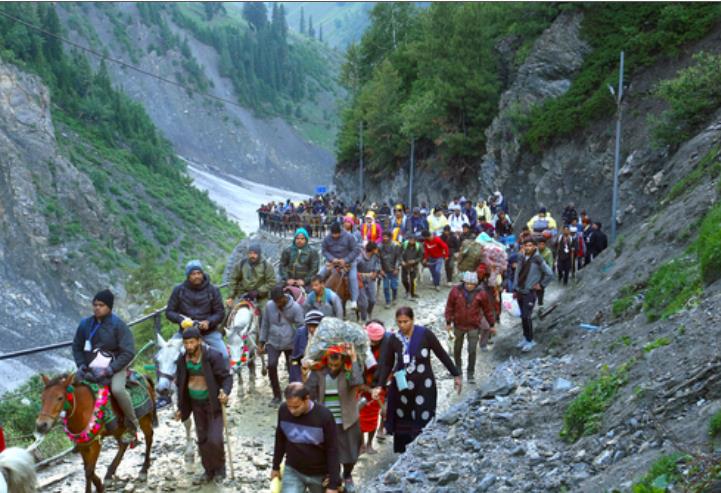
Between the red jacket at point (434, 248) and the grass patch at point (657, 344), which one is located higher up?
the red jacket at point (434, 248)

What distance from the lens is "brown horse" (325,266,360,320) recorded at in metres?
14.9

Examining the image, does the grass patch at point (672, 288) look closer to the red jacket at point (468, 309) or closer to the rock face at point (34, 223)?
the red jacket at point (468, 309)

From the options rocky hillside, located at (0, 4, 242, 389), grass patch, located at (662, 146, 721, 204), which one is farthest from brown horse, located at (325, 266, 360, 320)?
rocky hillside, located at (0, 4, 242, 389)

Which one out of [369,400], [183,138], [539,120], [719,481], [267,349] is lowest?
[719,481]

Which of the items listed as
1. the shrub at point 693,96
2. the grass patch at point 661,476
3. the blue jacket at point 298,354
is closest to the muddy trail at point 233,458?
the blue jacket at point 298,354

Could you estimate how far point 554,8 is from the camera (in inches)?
1469

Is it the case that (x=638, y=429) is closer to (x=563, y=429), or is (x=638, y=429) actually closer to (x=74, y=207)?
(x=563, y=429)

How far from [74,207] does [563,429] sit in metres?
68.1

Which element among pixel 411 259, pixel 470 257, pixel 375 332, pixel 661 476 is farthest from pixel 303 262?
pixel 661 476

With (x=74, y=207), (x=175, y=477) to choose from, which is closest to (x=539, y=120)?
(x=175, y=477)

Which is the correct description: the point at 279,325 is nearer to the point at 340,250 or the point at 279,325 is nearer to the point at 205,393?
the point at 205,393

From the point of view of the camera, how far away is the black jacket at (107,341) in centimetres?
841

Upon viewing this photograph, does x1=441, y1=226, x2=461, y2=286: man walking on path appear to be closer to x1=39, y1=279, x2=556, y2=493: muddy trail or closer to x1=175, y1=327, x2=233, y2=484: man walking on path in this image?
x1=39, y1=279, x2=556, y2=493: muddy trail

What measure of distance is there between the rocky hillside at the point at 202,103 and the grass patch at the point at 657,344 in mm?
129619
